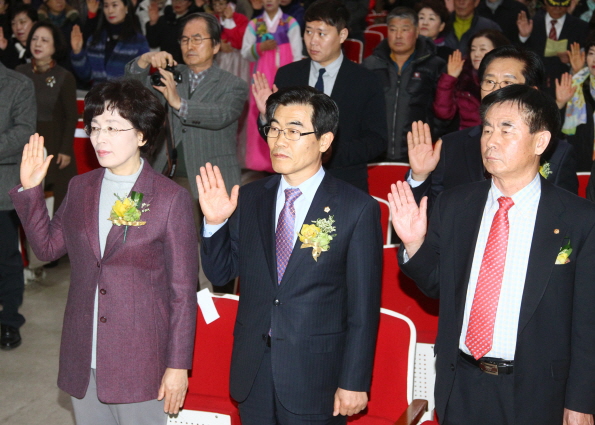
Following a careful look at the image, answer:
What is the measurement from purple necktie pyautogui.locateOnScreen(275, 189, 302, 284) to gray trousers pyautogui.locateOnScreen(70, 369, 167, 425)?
647 mm

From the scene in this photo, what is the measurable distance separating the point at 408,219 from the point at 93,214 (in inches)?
40.6

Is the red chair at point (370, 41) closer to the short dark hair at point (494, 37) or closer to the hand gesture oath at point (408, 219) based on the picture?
the short dark hair at point (494, 37)

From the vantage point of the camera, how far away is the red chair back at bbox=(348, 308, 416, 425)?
8.85 feet

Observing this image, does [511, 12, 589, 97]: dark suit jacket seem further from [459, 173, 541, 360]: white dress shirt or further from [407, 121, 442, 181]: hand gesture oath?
[459, 173, 541, 360]: white dress shirt

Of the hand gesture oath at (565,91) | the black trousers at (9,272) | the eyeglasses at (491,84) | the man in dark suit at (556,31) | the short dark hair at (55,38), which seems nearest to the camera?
the eyeglasses at (491,84)

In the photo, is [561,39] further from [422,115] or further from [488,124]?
[488,124]

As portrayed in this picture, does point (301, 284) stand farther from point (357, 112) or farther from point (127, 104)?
point (357, 112)

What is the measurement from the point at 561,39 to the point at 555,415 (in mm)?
4513

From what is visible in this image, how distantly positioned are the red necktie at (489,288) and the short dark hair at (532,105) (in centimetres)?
26

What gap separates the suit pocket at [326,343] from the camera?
234 cm

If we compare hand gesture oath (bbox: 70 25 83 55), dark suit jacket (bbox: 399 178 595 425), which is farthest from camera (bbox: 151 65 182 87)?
hand gesture oath (bbox: 70 25 83 55)

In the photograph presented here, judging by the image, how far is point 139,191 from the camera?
2.46 metres

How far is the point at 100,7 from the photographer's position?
757 centimetres

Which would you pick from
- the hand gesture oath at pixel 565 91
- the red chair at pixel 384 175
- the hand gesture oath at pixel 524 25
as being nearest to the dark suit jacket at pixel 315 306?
the red chair at pixel 384 175
